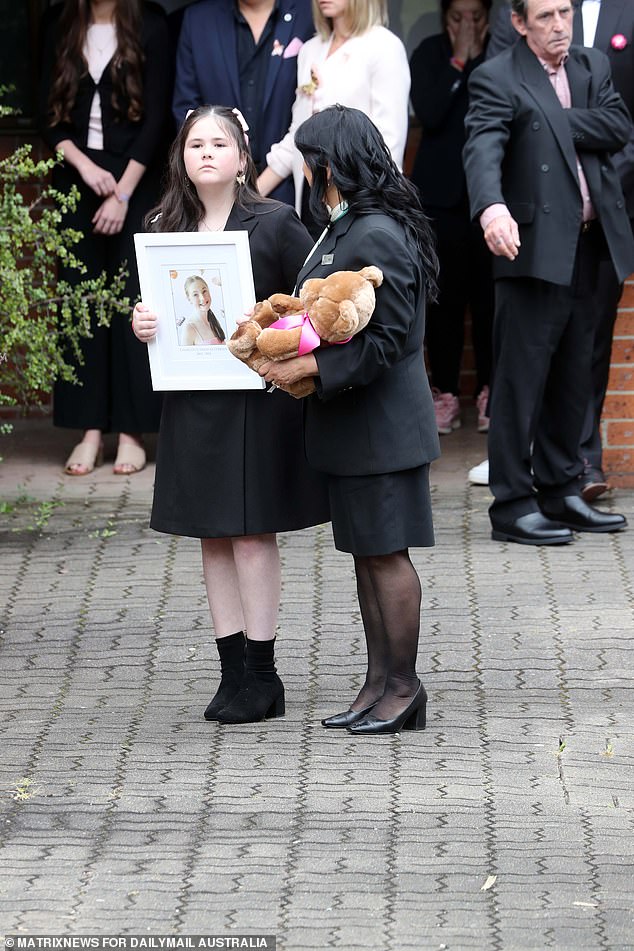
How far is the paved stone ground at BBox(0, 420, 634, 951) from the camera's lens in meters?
3.94

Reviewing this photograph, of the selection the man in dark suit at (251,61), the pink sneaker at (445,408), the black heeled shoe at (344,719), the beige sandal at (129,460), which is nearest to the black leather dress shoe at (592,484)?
the pink sneaker at (445,408)

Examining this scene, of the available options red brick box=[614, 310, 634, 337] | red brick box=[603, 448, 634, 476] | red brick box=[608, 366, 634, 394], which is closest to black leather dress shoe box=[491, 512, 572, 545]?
red brick box=[603, 448, 634, 476]

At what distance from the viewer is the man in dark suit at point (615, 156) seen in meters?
7.26

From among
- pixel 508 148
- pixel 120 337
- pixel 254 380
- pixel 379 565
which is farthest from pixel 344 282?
pixel 120 337

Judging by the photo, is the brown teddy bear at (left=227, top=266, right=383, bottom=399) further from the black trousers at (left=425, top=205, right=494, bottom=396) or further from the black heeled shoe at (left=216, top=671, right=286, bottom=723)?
the black trousers at (left=425, top=205, right=494, bottom=396)

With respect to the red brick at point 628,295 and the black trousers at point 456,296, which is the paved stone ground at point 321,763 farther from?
the black trousers at point 456,296

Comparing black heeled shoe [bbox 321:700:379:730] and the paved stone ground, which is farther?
black heeled shoe [bbox 321:700:379:730]

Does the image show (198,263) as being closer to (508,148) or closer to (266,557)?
(266,557)

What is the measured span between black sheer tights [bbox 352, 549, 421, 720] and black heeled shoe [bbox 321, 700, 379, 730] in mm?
17

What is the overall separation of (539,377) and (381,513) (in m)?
2.34

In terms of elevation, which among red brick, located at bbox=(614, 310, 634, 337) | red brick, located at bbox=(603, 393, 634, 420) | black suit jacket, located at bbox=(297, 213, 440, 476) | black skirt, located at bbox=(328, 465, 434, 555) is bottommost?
red brick, located at bbox=(603, 393, 634, 420)

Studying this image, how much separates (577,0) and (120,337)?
2.76 meters

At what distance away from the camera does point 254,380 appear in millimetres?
4902

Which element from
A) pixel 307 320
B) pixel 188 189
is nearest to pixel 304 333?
pixel 307 320
